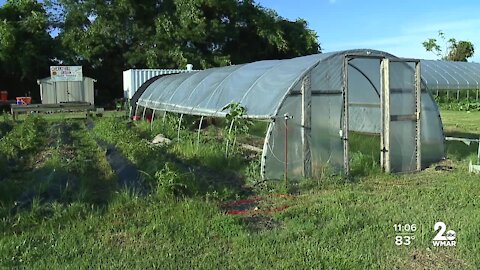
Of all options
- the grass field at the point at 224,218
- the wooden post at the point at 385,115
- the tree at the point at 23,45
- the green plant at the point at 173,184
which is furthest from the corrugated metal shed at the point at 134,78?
the green plant at the point at 173,184

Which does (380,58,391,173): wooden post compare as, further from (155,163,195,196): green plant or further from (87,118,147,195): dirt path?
(87,118,147,195): dirt path

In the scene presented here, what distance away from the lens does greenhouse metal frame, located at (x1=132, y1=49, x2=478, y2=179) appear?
7.76 metres

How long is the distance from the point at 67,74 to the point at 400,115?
21.7 metres

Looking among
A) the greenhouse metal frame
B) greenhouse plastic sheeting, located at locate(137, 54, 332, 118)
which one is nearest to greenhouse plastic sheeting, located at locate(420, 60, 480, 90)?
greenhouse plastic sheeting, located at locate(137, 54, 332, 118)

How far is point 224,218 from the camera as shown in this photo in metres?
5.17

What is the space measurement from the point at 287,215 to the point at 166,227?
4.48 feet

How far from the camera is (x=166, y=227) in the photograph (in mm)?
4953

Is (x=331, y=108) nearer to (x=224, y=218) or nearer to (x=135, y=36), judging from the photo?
(x=224, y=218)

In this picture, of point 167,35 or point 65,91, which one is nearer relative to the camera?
point 65,91

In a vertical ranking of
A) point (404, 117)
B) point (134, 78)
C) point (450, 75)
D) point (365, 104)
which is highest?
point (450, 75)

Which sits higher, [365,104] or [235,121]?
[365,104]

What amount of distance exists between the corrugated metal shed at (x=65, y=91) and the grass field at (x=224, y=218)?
19.6 metres

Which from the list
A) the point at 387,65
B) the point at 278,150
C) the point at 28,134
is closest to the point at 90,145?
the point at 28,134

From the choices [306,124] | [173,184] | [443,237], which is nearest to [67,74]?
[306,124]
